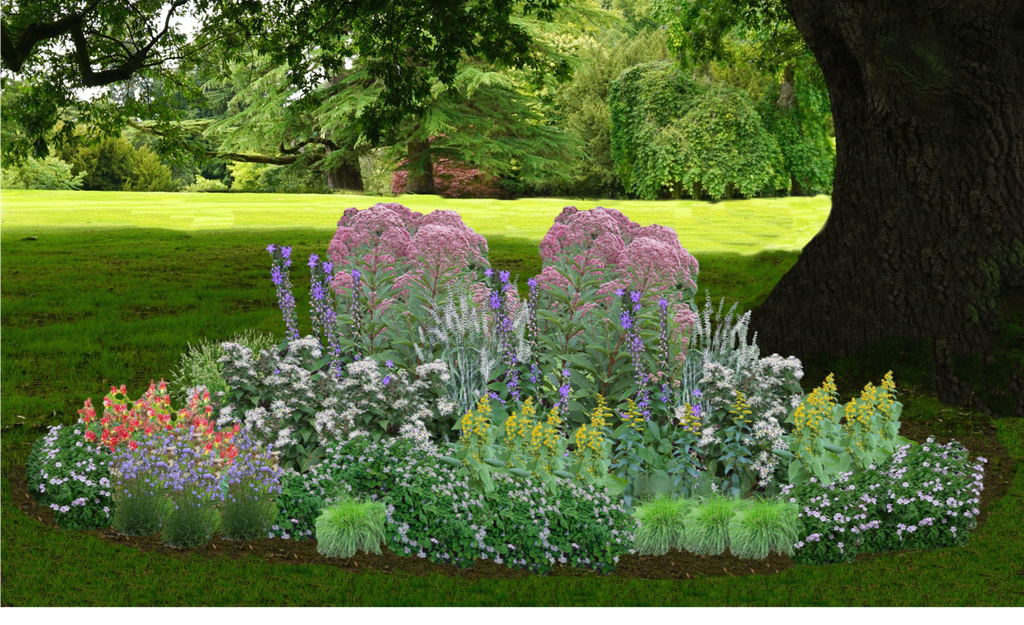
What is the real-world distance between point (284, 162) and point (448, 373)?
2535cm

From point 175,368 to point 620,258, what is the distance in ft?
14.4

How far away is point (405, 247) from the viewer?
20.0 feet

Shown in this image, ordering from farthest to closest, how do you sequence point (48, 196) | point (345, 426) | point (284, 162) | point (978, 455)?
point (284, 162) → point (48, 196) → point (978, 455) → point (345, 426)

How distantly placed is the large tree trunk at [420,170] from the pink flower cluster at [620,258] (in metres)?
20.2

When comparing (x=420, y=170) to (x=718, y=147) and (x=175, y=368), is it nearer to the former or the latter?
(x=718, y=147)

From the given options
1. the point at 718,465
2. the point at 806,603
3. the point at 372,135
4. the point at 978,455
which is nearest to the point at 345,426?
the point at 718,465

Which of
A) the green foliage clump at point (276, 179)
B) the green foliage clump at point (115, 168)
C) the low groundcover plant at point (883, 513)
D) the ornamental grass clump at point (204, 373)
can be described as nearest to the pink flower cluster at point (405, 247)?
the ornamental grass clump at point (204, 373)

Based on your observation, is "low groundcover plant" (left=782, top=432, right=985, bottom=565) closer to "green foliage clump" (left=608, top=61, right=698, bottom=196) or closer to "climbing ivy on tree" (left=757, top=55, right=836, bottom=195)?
"green foliage clump" (left=608, top=61, right=698, bottom=196)

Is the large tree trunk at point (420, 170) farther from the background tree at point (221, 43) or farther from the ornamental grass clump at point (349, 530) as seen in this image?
the ornamental grass clump at point (349, 530)

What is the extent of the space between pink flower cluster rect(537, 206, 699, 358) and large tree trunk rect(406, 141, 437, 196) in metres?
20.2

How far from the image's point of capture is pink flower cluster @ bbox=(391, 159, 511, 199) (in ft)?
97.1

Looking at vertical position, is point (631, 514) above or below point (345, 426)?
below
